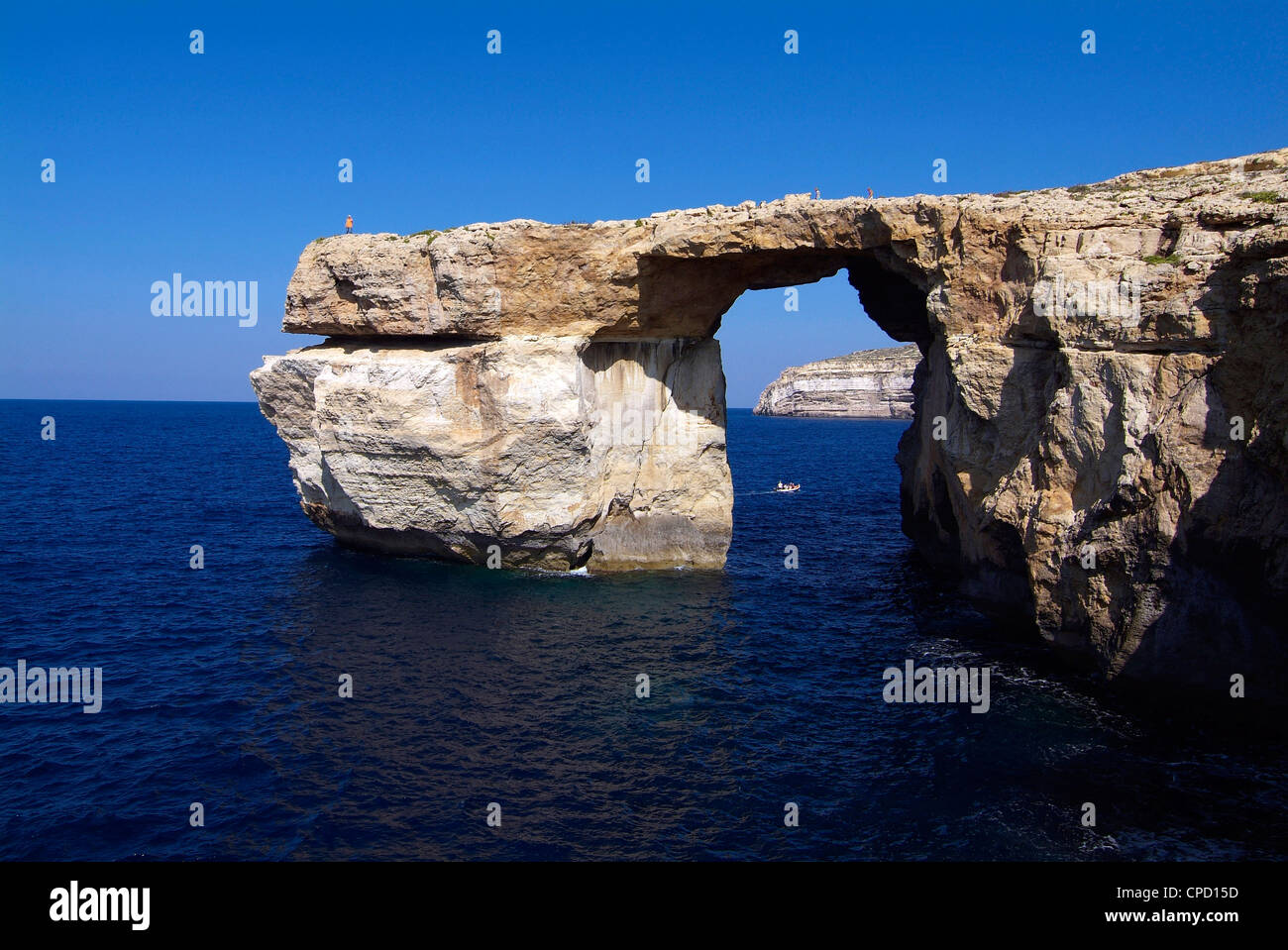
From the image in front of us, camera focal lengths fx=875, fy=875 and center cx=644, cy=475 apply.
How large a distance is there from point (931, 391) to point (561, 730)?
21261 mm

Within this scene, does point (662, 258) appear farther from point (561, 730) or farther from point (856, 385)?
point (856, 385)

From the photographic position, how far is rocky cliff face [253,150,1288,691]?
791 inches

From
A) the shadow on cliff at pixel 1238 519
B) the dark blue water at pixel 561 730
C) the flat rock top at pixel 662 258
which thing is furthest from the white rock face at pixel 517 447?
the shadow on cliff at pixel 1238 519

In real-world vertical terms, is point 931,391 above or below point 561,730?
above

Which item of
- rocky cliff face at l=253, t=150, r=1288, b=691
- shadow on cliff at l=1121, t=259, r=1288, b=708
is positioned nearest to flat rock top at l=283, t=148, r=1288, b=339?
rocky cliff face at l=253, t=150, r=1288, b=691

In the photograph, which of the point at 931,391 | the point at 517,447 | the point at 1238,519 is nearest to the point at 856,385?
the point at 931,391

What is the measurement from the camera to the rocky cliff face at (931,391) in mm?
20094

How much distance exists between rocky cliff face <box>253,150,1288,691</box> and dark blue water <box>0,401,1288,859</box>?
88.6 inches

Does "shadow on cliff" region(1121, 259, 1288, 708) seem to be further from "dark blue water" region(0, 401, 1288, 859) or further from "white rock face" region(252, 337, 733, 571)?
"white rock face" region(252, 337, 733, 571)

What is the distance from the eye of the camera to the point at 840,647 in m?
27.2

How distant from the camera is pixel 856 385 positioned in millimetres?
164875
